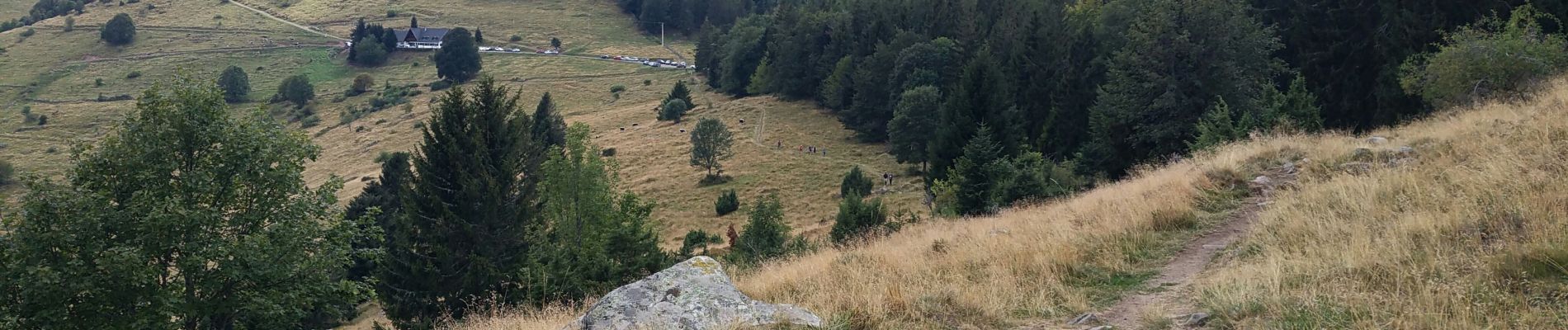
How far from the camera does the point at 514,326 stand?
8547 mm

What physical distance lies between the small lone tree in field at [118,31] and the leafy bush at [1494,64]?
446 ft

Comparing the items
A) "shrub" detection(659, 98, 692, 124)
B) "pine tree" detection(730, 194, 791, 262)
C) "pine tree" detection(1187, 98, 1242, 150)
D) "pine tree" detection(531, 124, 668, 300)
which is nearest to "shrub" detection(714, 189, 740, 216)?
"pine tree" detection(531, 124, 668, 300)

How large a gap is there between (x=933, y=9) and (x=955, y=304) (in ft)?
205

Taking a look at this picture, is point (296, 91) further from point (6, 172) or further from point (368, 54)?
point (6, 172)

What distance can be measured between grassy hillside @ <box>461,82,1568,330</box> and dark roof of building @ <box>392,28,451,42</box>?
120453mm

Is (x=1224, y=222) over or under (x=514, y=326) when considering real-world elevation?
over

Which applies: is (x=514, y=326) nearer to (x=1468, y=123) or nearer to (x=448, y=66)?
(x=1468, y=123)

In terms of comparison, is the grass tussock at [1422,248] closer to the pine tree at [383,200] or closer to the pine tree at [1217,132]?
the pine tree at [1217,132]

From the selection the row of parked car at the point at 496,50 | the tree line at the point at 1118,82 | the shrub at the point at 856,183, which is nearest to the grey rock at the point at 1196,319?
the tree line at the point at 1118,82

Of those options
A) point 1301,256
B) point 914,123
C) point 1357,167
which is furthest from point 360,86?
point 1301,256

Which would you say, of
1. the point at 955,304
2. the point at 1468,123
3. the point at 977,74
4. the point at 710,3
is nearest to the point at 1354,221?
the point at 955,304

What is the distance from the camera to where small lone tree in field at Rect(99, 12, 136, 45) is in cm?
11288

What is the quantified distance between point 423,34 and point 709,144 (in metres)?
83.3

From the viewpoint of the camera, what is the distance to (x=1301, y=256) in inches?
279
